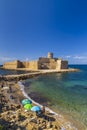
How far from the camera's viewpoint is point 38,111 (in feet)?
36.0

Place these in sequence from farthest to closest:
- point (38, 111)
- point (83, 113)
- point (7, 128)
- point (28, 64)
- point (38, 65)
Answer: point (28, 64) → point (38, 65) → point (83, 113) → point (38, 111) → point (7, 128)

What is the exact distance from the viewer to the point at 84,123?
9891mm

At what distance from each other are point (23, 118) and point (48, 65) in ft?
214

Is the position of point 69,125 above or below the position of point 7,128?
below

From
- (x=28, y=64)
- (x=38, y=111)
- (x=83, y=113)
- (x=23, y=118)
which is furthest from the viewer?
(x=28, y=64)

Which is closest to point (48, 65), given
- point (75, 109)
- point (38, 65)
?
point (38, 65)

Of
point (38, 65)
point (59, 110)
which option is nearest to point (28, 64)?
point (38, 65)

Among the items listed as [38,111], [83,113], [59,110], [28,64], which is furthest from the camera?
[28,64]

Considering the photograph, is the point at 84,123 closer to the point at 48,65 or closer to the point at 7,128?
the point at 7,128

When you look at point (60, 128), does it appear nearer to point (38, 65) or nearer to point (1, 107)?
point (1, 107)

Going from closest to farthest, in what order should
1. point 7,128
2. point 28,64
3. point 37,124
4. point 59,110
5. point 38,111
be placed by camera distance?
point 7,128 < point 37,124 < point 38,111 < point 59,110 < point 28,64

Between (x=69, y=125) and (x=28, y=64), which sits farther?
(x=28, y=64)

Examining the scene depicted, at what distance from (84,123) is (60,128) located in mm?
2020

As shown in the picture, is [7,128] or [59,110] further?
[59,110]
